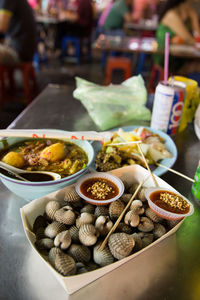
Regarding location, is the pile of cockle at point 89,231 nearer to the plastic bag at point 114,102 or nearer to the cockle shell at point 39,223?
the cockle shell at point 39,223

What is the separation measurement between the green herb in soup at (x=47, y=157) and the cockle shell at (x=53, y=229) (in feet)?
0.72

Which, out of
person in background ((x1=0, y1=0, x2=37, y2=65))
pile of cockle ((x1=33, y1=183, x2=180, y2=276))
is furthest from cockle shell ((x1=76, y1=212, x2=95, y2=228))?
person in background ((x1=0, y1=0, x2=37, y2=65))

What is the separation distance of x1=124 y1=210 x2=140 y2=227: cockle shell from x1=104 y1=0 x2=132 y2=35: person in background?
252 inches

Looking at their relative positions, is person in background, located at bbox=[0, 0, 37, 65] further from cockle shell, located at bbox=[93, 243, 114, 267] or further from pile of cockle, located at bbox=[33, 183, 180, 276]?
cockle shell, located at bbox=[93, 243, 114, 267]

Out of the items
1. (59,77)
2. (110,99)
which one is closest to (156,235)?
(110,99)

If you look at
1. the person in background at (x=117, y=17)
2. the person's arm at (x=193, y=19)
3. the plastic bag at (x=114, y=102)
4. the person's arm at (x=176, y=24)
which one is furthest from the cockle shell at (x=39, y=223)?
the person in background at (x=117, y=17)

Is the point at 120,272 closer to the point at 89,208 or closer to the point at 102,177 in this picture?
the point at 89,208

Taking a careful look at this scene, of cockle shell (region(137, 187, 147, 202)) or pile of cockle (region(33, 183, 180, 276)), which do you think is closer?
pile of cockle (region(33, 183, 180, 276))

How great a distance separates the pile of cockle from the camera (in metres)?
0.62

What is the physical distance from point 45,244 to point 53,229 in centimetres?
5

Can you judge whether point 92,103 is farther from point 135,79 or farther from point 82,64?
point 82,64

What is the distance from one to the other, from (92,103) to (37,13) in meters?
7.07

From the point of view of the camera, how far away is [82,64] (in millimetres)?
6602

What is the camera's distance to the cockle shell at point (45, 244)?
638 millimetres
